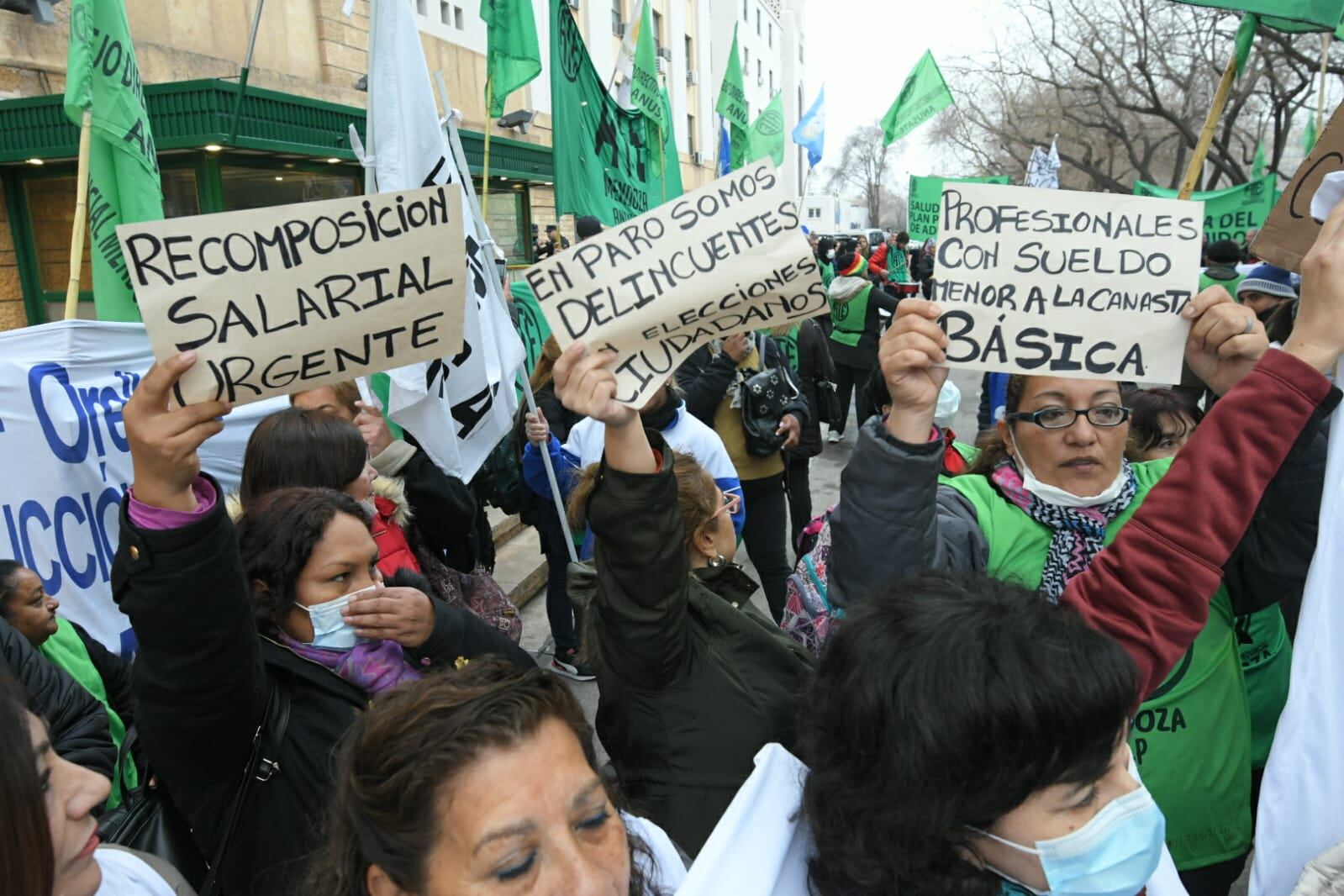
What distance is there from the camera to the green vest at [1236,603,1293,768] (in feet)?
7.45

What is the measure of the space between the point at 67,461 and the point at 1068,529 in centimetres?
318

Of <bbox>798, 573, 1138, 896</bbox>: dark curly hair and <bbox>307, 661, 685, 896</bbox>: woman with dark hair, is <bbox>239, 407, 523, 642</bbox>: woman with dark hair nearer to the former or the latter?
<bbox>307, 661, 685, 896</bbox>: woman with dark hair

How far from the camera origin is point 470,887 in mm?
1223

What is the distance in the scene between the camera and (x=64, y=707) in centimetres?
229

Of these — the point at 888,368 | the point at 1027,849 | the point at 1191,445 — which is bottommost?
the point at 1027,849

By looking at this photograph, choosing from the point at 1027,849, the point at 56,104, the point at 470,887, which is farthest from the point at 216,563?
the point at 56,104

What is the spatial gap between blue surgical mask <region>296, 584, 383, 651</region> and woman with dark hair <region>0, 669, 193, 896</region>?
0.69 metres

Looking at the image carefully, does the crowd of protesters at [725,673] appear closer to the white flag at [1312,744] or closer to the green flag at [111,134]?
the white flag at [1312,744]

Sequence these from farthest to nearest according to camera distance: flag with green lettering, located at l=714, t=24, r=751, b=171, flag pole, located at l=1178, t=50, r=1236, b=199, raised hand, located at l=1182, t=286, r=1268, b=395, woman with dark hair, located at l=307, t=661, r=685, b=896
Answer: flag with green lettering, located at l=714, t=24, r=751, b=171
flag pole, located at l=1178, t=50, r=1236, b=199
raised hand, located at l=1182, t=286, r=1268, b=395
woman with dark hair, located at l=307, t=661, r=685, b=896

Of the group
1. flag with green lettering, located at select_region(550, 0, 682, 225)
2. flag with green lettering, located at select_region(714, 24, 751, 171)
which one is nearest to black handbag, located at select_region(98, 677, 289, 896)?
flag with green lettering, located at select_region(550, 0, 682, 225)

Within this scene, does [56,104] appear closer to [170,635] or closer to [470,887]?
[170,635]

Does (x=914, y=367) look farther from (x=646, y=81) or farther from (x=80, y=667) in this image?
(x=646, y=81)

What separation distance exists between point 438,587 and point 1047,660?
2.26 m

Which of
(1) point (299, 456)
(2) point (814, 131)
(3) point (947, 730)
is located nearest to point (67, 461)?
(1) point (299, 456)
